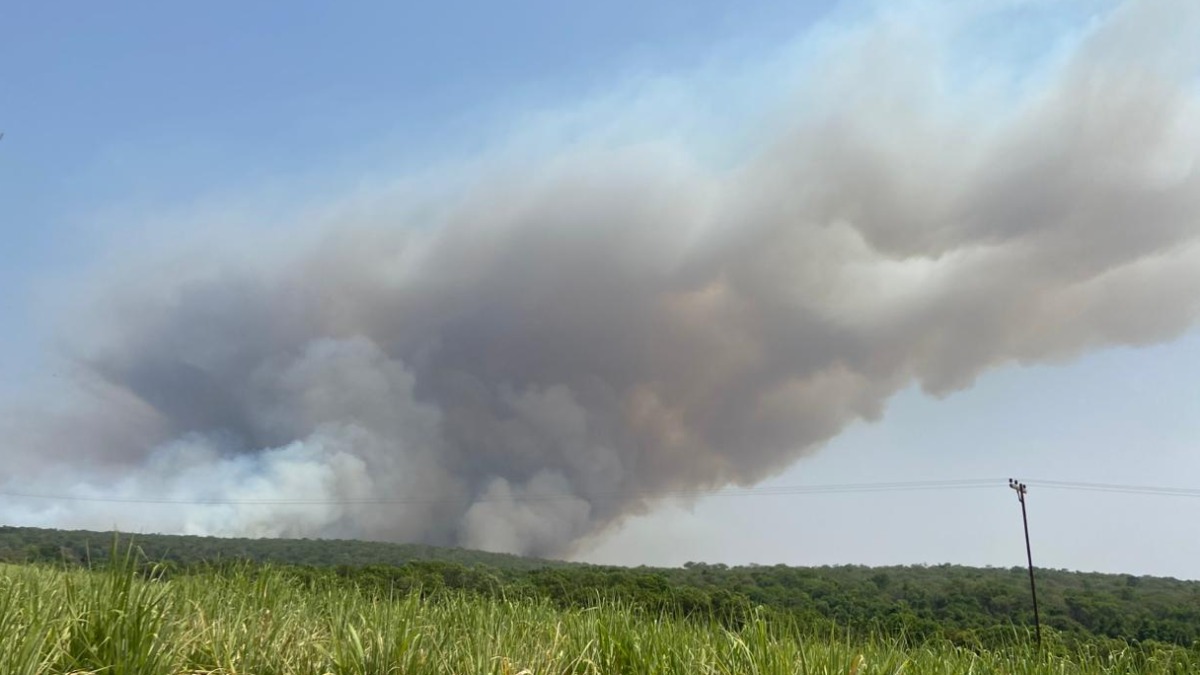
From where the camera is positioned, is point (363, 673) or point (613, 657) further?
point (613, 657)

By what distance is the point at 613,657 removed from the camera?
32.0 ft

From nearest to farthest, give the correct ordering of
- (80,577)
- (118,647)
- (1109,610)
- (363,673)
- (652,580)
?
(118,647) < (363,673) < (80,577) < (652,580) < (1109,610)

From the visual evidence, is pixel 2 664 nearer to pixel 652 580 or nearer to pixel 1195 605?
pixel 652 580

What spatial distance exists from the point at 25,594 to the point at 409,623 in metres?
4.31

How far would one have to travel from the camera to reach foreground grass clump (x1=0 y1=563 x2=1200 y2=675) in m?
7.91

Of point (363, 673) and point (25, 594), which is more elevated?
point (25, 594)

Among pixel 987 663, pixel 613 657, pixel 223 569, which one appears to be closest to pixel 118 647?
pixel 613 657

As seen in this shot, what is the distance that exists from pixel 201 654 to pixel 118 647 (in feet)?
4.10

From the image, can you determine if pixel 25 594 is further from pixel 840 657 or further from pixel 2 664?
pixel 840 657

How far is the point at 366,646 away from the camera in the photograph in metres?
9.62

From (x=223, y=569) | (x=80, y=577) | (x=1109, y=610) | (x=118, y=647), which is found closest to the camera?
(x=118, y=647)

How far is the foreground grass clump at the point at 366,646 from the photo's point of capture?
7906 mm

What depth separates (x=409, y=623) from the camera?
10422mm

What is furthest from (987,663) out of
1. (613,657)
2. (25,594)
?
(25,594)
